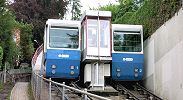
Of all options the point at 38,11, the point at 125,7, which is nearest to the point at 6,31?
the point at 125,7

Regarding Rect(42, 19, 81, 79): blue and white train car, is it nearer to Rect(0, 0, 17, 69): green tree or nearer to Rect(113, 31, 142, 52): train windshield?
Rect(113, 31, 142, 52): train windshield

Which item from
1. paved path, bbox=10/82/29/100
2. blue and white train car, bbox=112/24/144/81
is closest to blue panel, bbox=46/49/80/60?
blue and white train car, bbox=112/24/144/81

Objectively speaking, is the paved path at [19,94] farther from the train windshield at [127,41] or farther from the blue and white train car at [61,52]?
the train windshield at [127,41]

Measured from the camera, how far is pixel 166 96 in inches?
789

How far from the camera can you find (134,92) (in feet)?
74.9

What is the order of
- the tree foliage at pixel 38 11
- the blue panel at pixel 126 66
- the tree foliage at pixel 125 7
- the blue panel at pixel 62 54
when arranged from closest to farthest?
the blue panel at pixel 62 54, the blue panel at pixel 126 66, the tree foliage at pixel 125 7, the tree foliage at pixel 38 11

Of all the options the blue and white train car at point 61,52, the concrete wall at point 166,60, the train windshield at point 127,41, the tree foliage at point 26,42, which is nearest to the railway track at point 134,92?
the concrete wall at point 166,60

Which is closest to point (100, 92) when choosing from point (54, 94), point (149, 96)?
point (149, 96)

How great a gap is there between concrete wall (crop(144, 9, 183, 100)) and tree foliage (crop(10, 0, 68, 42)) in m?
33.1

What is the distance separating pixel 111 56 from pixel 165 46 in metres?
2.97

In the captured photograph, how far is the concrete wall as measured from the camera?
1869 cm

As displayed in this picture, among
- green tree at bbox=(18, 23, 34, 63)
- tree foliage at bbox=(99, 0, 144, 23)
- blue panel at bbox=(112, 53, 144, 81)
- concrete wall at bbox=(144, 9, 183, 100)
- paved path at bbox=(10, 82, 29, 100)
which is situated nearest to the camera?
concrete wall at bbox=(144, 9, 183, 100)

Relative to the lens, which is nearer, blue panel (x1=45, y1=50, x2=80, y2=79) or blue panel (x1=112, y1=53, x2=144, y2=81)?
blue panel (x1=45, y1=50, x2=80, y2=79)

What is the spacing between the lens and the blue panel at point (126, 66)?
2289 centimetres
